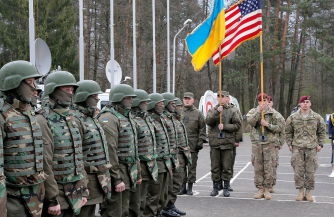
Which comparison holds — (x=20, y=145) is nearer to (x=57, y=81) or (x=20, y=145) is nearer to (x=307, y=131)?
(x=57, y=81)

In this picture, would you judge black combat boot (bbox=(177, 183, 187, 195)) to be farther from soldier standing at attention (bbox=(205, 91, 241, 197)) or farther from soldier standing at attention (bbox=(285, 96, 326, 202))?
soldier standing at attention (bbox=(285, 96, 326, 202))

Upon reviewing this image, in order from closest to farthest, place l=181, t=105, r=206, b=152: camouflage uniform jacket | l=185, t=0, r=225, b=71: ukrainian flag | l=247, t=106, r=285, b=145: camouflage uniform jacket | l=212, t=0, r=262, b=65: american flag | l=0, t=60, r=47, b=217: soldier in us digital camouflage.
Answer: l=0, t=60, r=47, b=217: soldier in us digital camouflage → l=247, t=106, r=285, b=145: camouflage uniform jacket → l=181, t=105, r=206, b=152: camouflage uniform jacket → l=212, t=0, r=262, b=65: american flag → l=185, t=0, r=225, b=71: ukrainian flag

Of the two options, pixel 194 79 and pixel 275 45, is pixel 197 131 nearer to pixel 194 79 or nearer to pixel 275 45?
pixel 275 45

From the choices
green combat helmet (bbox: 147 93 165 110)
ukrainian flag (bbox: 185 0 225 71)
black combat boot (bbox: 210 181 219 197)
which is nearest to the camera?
green combat helmet (bbox: 147 93 165 110)

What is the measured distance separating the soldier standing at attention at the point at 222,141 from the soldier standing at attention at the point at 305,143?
4.32ft

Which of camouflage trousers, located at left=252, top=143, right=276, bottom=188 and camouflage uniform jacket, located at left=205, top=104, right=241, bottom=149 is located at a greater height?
camouflage uniform jacket, located at left=205, top=104, right=241, bottom=149

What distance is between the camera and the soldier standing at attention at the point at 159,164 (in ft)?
21.2

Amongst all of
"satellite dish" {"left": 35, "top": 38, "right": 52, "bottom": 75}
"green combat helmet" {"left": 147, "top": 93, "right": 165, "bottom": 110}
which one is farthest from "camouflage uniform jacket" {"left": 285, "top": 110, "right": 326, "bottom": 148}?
"satellite dish" {"left": 35, "top": 38, "right": 52, "bottom": 75}

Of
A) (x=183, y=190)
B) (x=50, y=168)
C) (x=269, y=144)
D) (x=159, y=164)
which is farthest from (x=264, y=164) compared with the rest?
(x=50, y=168)

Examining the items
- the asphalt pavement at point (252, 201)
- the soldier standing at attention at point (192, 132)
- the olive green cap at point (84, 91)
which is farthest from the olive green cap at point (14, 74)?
the soldier standing at attention at point (192, 132)

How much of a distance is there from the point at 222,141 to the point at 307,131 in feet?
6.31

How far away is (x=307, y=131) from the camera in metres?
8.77

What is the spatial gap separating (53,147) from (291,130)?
21.4 feet

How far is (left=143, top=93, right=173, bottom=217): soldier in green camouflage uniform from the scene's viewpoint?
21.2 ft
